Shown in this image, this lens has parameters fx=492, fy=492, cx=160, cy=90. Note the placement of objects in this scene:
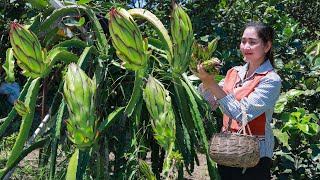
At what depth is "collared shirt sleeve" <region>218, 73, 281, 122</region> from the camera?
4.92 feet

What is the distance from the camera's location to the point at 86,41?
5.42 ft

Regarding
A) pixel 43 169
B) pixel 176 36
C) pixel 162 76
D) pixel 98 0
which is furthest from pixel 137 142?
pixel 98 0

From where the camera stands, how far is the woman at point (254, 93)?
4.97 feet

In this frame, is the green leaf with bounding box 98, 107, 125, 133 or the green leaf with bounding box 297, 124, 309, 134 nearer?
the green leaf with bounding box 98, 107, 125, 133

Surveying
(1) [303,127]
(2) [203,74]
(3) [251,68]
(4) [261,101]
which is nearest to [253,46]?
(3) [251,68]

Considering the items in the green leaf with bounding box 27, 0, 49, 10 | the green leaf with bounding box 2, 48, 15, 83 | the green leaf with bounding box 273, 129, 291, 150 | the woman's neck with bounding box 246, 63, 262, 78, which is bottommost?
the green leaf with bounding box 273, 129, 291, 150

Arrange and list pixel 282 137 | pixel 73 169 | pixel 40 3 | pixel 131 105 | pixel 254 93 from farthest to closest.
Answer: pixel 282 137, pixel 40 3, pixel 254 93, pixel 131 105, pixel 73 169

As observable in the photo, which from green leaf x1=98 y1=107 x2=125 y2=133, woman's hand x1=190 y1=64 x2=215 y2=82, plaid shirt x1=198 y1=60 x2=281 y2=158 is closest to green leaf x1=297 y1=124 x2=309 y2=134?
plaid shirt x1=198 y1=60 x2=281 y2=158

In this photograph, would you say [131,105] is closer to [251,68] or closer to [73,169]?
[73,169]

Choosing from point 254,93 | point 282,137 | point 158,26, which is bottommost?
point 282,137

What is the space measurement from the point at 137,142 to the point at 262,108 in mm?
402

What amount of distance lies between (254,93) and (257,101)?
0.11 feet

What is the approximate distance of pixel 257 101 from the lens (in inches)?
59.8

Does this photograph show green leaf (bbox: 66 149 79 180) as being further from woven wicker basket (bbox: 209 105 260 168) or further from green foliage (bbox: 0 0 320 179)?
woven wicker basket (bbox: 209 105 260 168)
